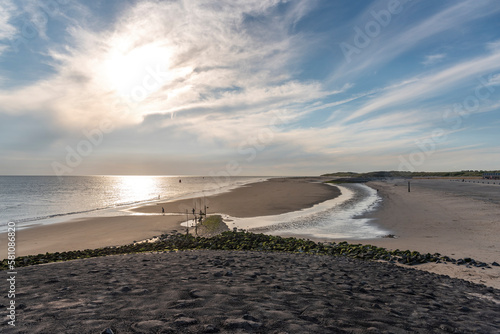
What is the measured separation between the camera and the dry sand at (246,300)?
4.56 metres

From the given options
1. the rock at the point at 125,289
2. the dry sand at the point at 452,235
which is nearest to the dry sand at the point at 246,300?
the rock at the point at 125,289

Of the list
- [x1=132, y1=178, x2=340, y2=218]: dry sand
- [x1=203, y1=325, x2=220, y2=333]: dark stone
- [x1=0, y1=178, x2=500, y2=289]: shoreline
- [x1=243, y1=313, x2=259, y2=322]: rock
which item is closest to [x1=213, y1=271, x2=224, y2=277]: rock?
[x1=243, y1=313, x2=259, y2=322]: rock

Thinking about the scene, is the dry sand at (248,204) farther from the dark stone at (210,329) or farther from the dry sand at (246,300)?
the dark stone at (210,329)

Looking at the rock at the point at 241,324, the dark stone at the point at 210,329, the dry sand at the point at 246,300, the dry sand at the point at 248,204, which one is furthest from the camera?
the dry sand at the point at 248,204

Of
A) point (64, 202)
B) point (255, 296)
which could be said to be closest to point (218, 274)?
point (255, 296)

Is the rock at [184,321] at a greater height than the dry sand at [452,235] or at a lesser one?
greater

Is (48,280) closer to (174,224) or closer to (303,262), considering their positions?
(303,262)

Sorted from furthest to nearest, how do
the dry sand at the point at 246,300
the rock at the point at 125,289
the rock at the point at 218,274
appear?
the rock at the point at 218,274, the rock at the point at 125,289, the dry sand at the point at 246,300

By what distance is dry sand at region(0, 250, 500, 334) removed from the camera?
15.0ft

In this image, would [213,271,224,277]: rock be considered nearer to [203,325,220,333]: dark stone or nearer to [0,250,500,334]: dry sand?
[0,250,500,334]: dry sand

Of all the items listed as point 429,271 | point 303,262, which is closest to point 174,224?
point 303,262

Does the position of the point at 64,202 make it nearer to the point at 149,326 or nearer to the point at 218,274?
the point at 218,274

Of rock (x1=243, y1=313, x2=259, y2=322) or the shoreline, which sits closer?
rock (x1=243, y1=313, x2=259, y2=322)

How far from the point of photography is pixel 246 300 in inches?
224
